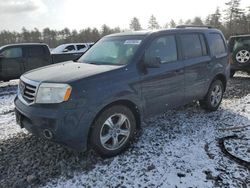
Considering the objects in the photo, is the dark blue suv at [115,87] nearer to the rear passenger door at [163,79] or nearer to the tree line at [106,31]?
the rear passenger door at [163,79]

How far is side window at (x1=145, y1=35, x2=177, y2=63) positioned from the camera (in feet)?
13.0

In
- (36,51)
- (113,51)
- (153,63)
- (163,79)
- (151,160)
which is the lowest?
(151,160)

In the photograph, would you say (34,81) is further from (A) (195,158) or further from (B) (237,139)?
(B) (237,139)

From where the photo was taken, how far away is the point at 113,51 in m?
4.22

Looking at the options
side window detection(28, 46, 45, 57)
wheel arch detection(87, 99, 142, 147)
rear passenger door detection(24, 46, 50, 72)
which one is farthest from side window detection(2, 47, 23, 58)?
wheel arch detection(87, 99, 142, 147)

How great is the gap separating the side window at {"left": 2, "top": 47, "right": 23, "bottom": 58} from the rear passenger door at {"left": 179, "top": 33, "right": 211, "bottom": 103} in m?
8.25

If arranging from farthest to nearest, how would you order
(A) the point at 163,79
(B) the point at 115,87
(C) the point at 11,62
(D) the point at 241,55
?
1. (C) the point at 11,62
2. (D) the point at 241,55
3. (A) the point at 163,79
4. (B) the point at 115,87

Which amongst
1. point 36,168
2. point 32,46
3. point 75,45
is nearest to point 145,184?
point 36,168

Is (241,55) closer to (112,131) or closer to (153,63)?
(153,63)

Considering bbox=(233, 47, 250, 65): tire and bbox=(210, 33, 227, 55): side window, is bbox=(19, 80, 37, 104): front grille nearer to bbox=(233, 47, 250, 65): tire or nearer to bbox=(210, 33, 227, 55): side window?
bbox=(210, 33, 227, 55): side window

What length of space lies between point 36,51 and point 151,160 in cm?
902

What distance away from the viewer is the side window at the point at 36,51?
35.3ft

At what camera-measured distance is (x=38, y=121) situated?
10.4ft

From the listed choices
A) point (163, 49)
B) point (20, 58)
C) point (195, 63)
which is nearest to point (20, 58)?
point (20, 58)
